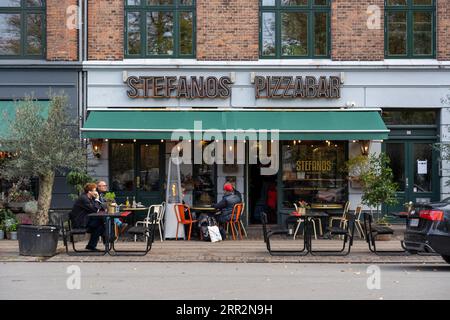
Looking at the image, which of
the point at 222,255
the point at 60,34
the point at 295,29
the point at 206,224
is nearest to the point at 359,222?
the point at 206,224

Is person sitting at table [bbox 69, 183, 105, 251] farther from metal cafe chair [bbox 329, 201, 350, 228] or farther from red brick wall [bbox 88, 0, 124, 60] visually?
metal cafe chair [bbox 329, 201, 350, 228]

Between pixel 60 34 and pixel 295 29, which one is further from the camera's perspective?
pixel 295 29

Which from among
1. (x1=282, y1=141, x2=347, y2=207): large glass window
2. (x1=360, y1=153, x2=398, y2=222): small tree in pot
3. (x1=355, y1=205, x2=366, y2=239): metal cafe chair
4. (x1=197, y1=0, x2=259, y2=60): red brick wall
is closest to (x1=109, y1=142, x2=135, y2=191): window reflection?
(x1=197, y1=0, x2=259, y2=60): red brick wall

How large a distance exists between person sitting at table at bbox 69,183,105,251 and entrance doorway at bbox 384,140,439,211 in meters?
8.73

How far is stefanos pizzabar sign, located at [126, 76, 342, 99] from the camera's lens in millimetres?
20891

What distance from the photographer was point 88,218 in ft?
53.3

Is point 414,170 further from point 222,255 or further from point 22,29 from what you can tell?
point 22,29

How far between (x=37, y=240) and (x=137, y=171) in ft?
19.3

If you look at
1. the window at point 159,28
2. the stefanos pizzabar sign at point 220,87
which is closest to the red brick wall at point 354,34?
the stefanos pizzabar sign at point 220,87

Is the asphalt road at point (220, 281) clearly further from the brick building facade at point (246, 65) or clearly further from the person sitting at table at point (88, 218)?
the brick building facade at point (246, 65)

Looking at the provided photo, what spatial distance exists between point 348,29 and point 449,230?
9180 mm

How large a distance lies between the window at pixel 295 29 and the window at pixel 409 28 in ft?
5.72

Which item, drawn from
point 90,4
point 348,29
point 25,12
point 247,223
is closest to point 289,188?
point 247,223

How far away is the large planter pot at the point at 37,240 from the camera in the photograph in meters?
15.7
